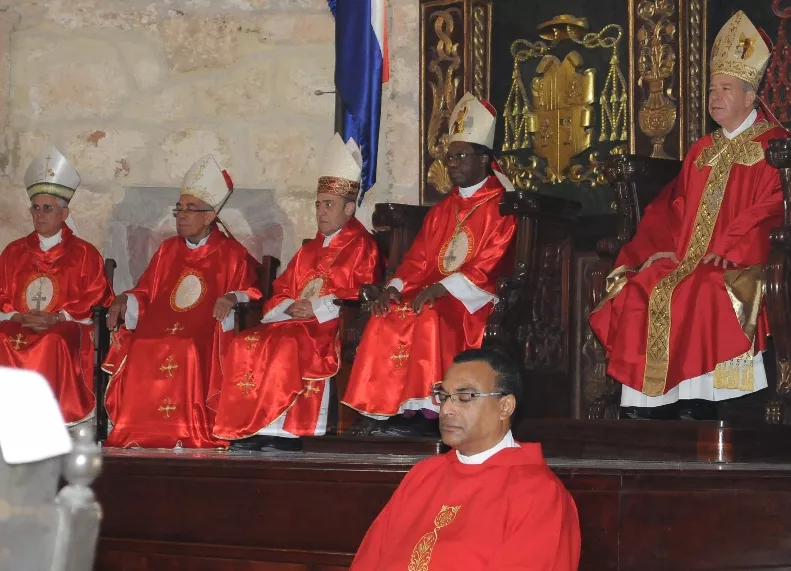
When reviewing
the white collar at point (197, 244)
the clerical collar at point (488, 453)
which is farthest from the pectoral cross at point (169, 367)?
the clerical collar at point (488, 453)

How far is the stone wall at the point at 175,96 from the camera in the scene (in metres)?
Result: 8.01

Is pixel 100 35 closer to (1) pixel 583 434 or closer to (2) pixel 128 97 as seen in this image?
(2) pixel 128 97

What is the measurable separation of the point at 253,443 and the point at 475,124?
1.82 meters

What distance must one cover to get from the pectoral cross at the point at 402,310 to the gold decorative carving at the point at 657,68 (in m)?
1.39

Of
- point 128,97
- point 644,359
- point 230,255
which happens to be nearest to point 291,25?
point 128,97

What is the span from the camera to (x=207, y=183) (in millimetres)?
7242

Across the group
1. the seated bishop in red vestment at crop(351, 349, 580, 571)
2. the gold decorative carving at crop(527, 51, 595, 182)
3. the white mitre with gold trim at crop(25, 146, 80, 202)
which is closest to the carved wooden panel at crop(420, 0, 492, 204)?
the gold decorative carving at crop(527, 51, 595, 182)

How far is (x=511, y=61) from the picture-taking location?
6988 mm

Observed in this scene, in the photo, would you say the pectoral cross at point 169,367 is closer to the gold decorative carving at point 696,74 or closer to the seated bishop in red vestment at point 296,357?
the seated bishop in red vestment at point 296,357

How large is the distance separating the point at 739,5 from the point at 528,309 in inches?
69.4

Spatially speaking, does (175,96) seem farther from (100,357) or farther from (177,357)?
(177,357)

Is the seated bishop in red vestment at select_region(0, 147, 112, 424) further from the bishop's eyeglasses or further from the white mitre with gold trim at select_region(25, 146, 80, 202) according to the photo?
the bishop's eyeglasses

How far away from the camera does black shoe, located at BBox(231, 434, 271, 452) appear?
250 inches

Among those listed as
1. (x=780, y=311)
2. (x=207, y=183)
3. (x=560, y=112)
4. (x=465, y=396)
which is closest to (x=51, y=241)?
(x=207, y=183)
